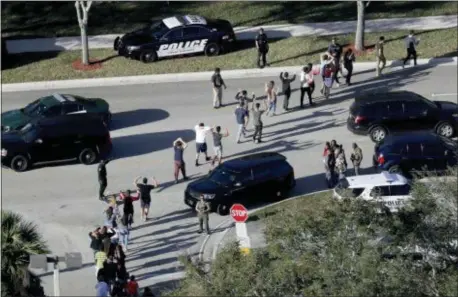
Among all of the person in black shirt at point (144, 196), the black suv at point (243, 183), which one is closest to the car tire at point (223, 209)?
the black suv at point (243, 183)

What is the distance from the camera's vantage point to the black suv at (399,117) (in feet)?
109

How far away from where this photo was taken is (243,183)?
95.3 feet

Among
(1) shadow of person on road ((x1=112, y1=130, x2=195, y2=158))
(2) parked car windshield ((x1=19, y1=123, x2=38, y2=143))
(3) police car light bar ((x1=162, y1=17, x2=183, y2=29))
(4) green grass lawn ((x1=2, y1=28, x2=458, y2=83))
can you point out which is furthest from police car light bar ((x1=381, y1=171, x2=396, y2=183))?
(3) police car light bar ((x1=162, y1=17, x2=183, y2=29))

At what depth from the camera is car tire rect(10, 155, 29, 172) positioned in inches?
1243

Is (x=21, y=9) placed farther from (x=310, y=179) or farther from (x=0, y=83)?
(x=310, y=179)

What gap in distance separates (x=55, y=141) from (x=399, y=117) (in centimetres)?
973

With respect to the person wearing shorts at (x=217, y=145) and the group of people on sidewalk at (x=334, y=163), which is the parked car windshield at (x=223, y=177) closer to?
the person wearing shorts at (x=217, y=145)

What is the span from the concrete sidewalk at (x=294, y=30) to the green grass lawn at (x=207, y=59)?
2.31 feet

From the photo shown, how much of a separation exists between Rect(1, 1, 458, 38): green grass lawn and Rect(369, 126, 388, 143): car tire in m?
12.7

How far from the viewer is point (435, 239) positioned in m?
19.4

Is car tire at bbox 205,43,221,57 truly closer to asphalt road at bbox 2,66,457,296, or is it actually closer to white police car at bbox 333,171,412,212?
asphalt road at bbox 2,66,457,296

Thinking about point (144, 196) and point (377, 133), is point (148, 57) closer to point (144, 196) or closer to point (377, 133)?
point (377, 133)

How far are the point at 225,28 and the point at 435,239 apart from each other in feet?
77.0

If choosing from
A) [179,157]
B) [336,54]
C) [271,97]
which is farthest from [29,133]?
[336,54]
